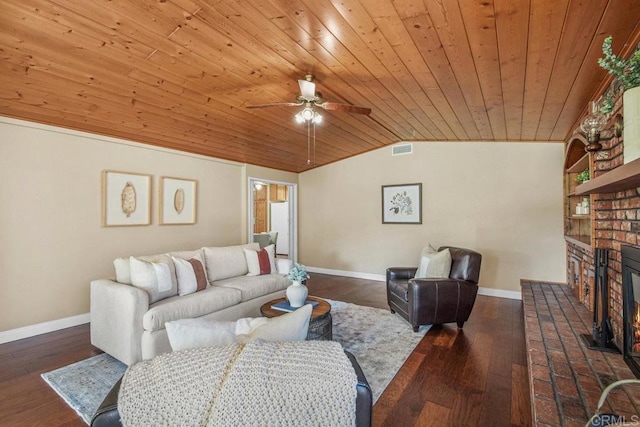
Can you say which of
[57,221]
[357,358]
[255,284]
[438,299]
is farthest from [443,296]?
[57,221]

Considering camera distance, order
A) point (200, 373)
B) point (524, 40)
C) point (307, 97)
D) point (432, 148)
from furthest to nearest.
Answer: point (432, 148)
point (307, 97)
point (524, 40)
point (200, 373)

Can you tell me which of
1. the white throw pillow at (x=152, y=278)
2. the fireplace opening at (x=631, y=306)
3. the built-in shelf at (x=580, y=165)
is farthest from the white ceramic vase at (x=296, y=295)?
the built-in shelf at (x=580, y=165)

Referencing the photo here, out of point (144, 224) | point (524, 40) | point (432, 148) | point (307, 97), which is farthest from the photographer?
point (432, 148)

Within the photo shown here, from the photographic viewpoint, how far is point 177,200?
15.4 feet

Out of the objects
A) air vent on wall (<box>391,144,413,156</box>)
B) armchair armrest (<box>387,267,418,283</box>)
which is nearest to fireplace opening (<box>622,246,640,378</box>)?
armchair armrest (<box>387,267,418,283</box>)

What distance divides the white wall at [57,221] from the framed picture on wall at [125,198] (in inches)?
2.9

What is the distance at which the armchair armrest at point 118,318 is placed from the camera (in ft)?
8.61

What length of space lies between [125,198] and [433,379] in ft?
13.0

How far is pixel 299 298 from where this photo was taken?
293 cm

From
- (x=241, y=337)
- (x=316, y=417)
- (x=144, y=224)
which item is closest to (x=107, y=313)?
(x=144, y=224)

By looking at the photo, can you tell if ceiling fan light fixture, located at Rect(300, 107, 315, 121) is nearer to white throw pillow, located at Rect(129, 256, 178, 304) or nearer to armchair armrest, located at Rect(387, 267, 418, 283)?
white throw pillow, located at Rect(129, 256, 178, 304)

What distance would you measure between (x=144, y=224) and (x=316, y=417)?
13.4 ft

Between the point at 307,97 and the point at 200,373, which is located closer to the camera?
the point at 200,373

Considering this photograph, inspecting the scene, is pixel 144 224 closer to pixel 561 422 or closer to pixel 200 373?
pixel 200 373
